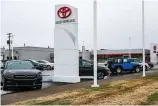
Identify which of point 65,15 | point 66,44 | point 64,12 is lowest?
point 66,44

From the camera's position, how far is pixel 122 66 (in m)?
36.7

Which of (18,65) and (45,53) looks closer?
(18,65)

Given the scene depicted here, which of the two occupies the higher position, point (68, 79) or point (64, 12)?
point (64, 12)

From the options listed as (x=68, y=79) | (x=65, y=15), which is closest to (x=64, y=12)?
(x=65, y=15)

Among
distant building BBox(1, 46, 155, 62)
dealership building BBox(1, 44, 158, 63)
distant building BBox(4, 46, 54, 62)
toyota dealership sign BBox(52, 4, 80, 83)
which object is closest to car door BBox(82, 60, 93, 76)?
toyota dealership sign BBox(52, 4, 80, 83)

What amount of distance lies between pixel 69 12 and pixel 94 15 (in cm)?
383

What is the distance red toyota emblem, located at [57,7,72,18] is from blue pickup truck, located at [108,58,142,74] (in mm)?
15897

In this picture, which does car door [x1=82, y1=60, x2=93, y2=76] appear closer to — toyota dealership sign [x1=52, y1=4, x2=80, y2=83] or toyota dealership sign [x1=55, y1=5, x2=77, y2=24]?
toyota dealership sign [x1=52, y1=4, x2=80, y2=83]

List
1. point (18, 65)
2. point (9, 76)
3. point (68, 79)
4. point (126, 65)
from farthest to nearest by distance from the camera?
point (126, 65) → point (68, 79) → point (18, 65) → point (9, 76)

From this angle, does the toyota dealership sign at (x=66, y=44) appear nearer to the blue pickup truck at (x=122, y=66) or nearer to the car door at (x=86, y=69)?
the car door at (x=86, y=69)

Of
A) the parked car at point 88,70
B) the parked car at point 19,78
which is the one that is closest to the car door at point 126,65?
the parked car at point 88,70

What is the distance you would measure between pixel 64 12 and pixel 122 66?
1651 centimetres

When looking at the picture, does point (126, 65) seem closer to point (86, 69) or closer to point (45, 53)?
point (86, 69)

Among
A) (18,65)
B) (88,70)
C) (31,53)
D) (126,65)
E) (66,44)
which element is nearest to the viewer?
(18,65)
